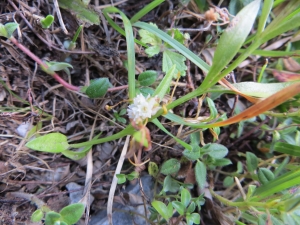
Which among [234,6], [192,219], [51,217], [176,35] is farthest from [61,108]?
[234,6]

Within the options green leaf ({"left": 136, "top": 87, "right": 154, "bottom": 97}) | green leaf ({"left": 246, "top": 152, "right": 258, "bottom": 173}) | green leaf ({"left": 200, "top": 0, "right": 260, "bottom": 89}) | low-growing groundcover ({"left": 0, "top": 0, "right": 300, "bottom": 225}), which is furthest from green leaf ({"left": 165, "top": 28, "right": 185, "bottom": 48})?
green leaf ({"left": 246, "top": 152, "right": 258, "bottom": 173})

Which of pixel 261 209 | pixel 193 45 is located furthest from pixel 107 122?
pixel 261 209

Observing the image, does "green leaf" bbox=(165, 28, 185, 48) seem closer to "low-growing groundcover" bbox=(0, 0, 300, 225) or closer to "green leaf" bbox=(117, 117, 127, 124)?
"low-growing groundcover" bbox=(0, 0, 300, 225)

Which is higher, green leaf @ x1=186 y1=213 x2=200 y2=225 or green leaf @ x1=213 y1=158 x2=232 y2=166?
green leaf @ x1=213 y1=158 x2=232 y2=166

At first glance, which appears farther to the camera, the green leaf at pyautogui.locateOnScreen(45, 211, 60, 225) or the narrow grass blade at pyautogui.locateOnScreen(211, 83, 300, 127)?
the green leaf at pyautogui.locateOnScreen(45, 211, 60, 225)

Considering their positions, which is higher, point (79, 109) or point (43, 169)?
point (79, 109)

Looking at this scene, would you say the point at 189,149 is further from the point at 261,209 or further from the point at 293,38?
the point at 293,38
